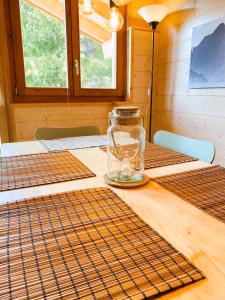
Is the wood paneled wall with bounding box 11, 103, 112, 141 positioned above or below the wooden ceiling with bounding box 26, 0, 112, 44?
below

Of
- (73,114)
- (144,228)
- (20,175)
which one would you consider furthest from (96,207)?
(73,114)

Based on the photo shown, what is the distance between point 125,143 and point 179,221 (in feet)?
1.70

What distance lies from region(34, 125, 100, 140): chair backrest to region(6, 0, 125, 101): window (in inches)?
32.8

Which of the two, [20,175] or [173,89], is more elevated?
[173,89]

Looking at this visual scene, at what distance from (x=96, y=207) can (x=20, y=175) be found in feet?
1.27

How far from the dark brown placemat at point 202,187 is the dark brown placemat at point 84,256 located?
0.20m

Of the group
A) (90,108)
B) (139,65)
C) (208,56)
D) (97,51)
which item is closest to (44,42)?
(97,51)

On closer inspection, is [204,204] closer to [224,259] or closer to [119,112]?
[224,259]

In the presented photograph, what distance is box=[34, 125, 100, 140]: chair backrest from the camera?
169 cm

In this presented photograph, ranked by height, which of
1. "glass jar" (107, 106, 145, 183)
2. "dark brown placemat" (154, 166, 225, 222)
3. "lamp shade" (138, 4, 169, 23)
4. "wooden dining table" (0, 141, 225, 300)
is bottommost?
"wooden dining table" (0, 141, 225, 300)

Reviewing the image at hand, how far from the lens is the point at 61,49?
240cm

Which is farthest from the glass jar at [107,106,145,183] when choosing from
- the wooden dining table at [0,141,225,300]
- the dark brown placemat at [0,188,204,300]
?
the dark brown placemat at [0,188,204,300]

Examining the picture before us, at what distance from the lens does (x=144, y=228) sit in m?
0.54

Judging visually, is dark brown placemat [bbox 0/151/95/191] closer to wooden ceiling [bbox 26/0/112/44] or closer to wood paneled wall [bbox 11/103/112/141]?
wood paneled wall [bbox 11/103/112/141]
